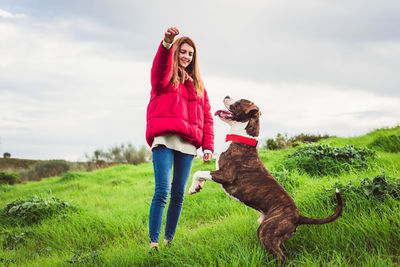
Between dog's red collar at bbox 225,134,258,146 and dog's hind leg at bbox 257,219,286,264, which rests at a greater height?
dog's red collar at bbox 225,134,258,146

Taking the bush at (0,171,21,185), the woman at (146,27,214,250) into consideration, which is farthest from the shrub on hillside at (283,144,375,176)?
the bush at (0,171,21,185)

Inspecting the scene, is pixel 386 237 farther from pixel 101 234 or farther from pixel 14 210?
pixel 14 210

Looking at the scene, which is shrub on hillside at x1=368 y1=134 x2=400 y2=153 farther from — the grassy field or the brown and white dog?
the brown and white dog

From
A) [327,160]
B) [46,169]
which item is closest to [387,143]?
[327,160]

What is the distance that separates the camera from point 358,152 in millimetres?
6523

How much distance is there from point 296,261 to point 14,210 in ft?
17.2

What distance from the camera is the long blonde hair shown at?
3.40 metres

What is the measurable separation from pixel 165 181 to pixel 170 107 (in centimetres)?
83

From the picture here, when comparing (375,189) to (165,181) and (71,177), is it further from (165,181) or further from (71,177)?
(71,177)

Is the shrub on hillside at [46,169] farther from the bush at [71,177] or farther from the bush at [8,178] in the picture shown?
the bush at [71,177]

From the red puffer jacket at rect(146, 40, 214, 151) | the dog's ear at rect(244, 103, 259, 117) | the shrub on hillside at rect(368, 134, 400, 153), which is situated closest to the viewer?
the dog's ear at rect(244, 103, 259, 117)

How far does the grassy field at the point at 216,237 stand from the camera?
9.70 feet

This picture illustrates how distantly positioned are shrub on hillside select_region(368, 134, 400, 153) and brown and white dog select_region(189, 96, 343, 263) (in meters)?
7.16

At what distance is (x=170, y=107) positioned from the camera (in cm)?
332
